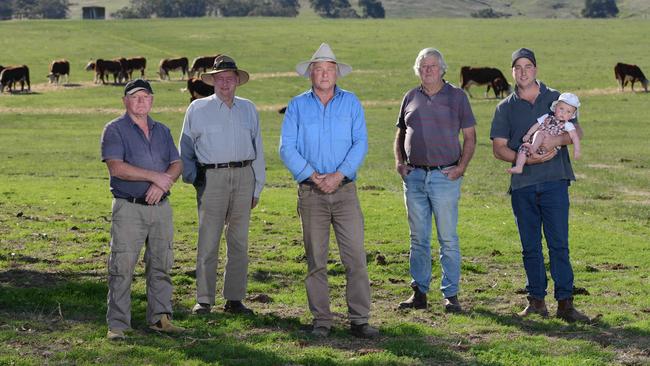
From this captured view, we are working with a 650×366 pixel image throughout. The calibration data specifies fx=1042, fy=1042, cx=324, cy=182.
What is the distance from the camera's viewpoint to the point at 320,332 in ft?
32.2

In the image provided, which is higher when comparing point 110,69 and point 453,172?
point 453,172

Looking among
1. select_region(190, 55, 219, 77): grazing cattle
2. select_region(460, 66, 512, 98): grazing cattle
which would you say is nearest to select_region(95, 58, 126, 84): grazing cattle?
select_region(190, 55, 219, 77): grazing cattle

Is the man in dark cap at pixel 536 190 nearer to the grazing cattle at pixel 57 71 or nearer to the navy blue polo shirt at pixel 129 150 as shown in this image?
the navy blue polo shirt at pixel 129 150

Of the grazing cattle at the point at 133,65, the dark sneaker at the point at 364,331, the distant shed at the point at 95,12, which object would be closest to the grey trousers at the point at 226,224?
the dark sneaker at the point at 364,331

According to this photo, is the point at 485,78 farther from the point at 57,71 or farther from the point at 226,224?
the point at 226,224

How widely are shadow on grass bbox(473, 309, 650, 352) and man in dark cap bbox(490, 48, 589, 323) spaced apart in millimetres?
223

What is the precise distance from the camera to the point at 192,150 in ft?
35.5

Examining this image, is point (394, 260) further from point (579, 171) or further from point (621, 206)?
point (579, 171)

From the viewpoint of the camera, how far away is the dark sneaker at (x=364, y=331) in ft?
32.1

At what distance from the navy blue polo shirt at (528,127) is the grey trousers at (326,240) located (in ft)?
5.87

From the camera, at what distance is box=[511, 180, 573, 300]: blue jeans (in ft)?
34.3

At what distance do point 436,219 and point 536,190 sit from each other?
109 centimetres

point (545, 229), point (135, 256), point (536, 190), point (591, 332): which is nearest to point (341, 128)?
point (536, 190)

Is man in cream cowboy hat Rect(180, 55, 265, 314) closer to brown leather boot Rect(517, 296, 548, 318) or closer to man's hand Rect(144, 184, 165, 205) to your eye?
man's hand Rect(144, 184, 165, 205)
